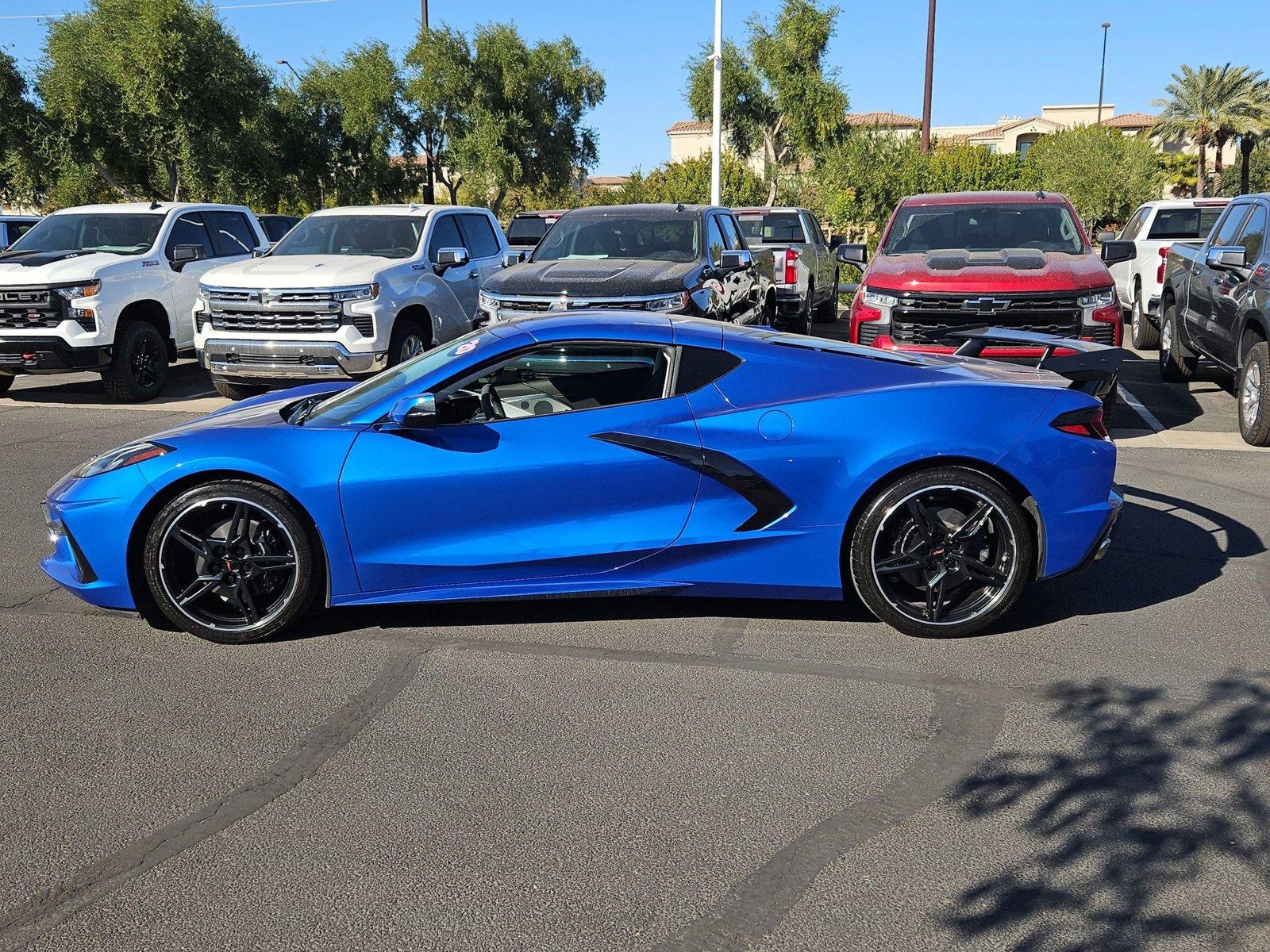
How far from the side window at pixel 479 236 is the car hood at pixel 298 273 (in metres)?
1.97

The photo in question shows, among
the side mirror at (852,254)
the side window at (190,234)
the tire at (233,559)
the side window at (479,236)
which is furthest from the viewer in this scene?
the side window at (479,236)

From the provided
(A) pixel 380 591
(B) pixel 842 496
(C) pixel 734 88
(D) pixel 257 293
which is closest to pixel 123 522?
(A) pixel 380 591

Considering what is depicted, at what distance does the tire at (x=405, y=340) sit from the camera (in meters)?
11.8

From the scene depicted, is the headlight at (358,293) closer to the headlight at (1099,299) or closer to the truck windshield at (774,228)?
the headlight at (1099,299)

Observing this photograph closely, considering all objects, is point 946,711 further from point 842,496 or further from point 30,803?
point 30,803

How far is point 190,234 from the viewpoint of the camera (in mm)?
13641

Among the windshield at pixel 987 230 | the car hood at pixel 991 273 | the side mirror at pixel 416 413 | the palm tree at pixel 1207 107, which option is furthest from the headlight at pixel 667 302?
the palm tree at pixel 1207 107

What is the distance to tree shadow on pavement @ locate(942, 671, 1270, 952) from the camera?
2.99 m

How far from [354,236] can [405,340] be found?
172 cm

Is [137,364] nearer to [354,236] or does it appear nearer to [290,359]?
[290,359]

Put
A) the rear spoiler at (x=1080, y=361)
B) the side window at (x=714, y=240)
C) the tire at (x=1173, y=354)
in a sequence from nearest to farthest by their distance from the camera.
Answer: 1. the rear spoiler at (x=1080, y=361)
2. the side window at (x=714, y=240)
3. the tire at (x=1173, y=354)

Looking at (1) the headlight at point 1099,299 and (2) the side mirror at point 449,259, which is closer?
(1) the headlight at point 1099,299

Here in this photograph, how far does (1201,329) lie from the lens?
35.8 ft

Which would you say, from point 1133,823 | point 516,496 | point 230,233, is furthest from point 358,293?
point 1133,823
